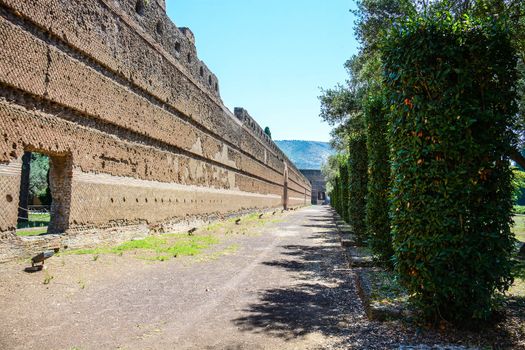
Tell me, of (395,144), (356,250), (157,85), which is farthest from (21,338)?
(157,85)

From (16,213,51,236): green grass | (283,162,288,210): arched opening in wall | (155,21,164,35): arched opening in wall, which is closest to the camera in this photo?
(16,213,51,236): green grass

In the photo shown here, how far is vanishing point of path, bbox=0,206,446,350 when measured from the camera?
Result: 134 inches

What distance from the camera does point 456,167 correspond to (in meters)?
3.51

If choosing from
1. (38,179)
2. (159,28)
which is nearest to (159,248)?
(159,28)

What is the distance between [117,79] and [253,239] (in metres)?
6.38

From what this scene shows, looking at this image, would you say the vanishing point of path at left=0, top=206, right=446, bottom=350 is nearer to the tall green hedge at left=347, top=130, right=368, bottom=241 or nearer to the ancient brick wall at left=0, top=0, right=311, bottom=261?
the ancient brick wall at left=0, top=0, right=311, bottom=261

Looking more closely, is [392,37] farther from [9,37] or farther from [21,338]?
[9,37]

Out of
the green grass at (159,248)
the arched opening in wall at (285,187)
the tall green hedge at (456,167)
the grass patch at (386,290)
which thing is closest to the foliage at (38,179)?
the green grass at (159,248)

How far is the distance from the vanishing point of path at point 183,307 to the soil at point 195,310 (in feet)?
0.04

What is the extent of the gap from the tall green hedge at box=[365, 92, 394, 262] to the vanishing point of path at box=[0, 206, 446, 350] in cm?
91

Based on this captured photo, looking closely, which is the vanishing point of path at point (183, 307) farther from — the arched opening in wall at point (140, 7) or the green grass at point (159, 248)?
the arched opening in wall at point (140, 7)

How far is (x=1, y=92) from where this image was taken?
21.6 feet

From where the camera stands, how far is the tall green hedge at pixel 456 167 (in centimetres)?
343

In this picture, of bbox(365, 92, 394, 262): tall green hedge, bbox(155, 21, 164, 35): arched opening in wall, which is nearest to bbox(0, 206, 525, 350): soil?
bbox(365, 92, 394, 262): tall green hedge
